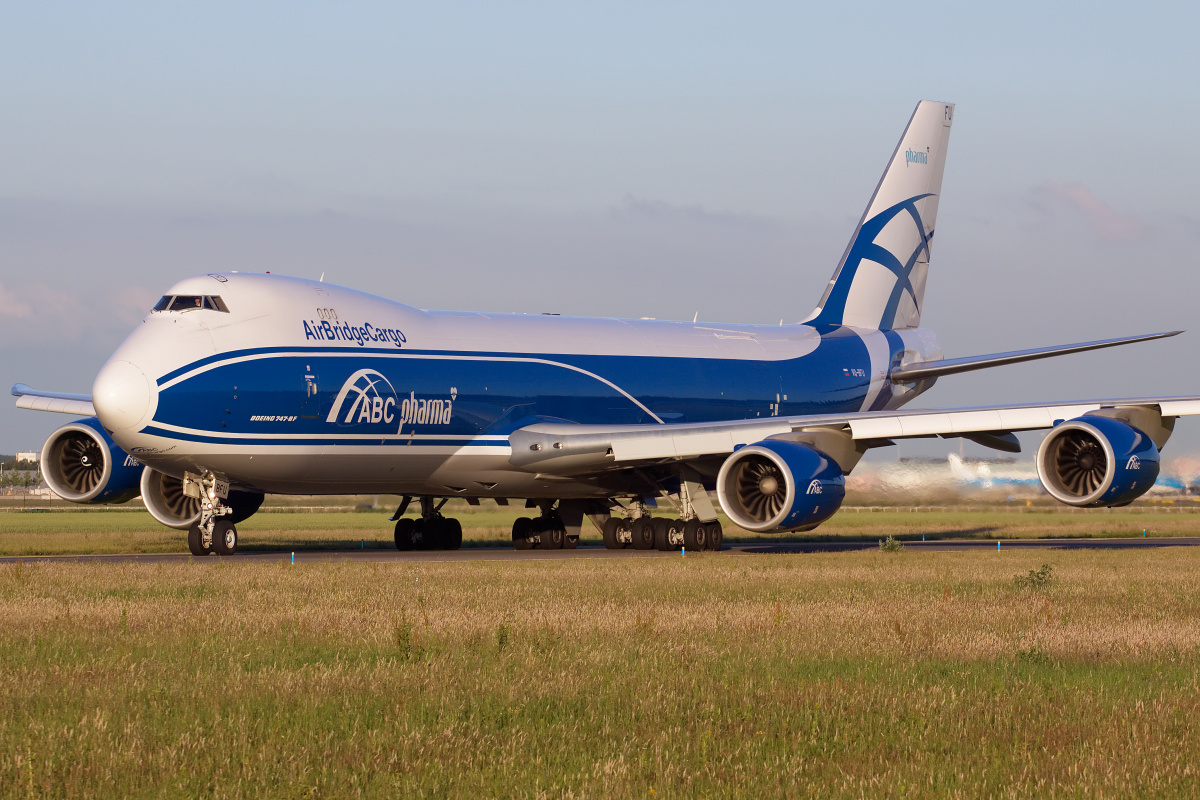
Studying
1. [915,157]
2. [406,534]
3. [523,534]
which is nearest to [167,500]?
[406,534]

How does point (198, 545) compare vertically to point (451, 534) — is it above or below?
below

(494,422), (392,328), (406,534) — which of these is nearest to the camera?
(392,328)

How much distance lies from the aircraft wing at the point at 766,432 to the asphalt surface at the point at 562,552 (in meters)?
1.92

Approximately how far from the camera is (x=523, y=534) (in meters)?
31.5

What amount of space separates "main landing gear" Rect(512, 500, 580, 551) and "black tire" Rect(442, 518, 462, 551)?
1281mm

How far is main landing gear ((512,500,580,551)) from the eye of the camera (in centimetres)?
3145

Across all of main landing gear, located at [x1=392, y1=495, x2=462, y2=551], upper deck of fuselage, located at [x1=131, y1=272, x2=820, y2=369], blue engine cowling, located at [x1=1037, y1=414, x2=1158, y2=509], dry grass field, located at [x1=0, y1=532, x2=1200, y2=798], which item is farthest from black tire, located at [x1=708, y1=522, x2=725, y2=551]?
dry grass field, located at [x1=0, y1=532, x2=1200, y2=798]

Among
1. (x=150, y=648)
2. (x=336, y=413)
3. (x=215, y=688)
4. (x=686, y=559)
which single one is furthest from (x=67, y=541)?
(x=215, y=688)

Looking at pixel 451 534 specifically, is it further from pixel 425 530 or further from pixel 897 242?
pixel 897 242

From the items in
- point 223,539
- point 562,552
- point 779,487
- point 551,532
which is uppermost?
point 779,487

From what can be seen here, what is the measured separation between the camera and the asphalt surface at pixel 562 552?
24.5 meters

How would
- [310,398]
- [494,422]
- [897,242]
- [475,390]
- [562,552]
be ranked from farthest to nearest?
[897,242] → [562,552] → [494,422] → [475,390] → [310,398]

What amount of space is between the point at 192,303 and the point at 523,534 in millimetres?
10422

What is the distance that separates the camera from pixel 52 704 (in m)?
8.80
